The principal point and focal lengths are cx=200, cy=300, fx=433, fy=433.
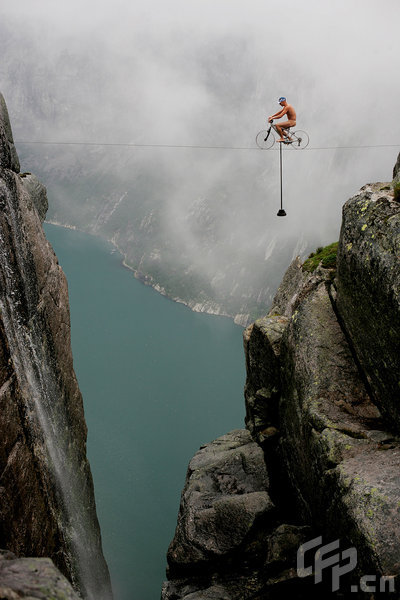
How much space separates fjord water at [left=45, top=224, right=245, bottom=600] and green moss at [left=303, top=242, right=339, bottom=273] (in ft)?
147

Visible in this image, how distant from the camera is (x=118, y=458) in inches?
4090

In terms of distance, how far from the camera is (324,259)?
2000 cm

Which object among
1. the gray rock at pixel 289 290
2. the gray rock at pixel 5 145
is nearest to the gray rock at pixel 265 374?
the gray rock at pixel 289 290

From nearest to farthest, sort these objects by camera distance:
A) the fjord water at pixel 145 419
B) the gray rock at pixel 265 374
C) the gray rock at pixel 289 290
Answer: the gray rock at pixel 265 374, the gray rock at pixel 289 290, the fjord water at pixel 145 419

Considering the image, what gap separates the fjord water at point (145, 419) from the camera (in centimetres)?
7312

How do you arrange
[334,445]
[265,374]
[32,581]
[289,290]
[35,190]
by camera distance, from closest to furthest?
[32,581] < [334,445] < [265,374] < [35,190] < [289,290]

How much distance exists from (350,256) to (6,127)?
14.2 m

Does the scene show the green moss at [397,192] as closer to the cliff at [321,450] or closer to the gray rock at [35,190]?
the cliff at [321,450]

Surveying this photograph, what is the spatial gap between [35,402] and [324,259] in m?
14.0

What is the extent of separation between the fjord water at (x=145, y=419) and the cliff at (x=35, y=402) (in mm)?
35341

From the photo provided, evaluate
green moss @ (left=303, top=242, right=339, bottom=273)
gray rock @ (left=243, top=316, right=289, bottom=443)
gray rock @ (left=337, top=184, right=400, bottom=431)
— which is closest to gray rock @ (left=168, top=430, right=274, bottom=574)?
gray rock @ (left=243, top=316, right=289, bottom=443)

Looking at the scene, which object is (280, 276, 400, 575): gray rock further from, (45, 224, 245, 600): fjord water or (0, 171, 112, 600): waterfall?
(45, 224, 245, 600): fjord water

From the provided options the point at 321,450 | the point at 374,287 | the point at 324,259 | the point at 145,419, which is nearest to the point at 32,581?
the point at 321,450

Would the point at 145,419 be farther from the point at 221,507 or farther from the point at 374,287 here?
the point at 374,287
